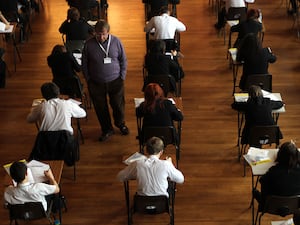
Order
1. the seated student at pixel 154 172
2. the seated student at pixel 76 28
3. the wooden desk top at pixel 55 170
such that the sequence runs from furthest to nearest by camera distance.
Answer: the seated student at pixel 76 28 < the wooden desk top at pixel 55 170 < the seated student at pixel 154 172

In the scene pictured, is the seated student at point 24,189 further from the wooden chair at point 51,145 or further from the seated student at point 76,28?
the seated student at point 76,28

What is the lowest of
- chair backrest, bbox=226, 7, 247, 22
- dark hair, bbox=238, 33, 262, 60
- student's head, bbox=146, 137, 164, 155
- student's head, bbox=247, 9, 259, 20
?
student's head, bbox=146, 137, 164, 155

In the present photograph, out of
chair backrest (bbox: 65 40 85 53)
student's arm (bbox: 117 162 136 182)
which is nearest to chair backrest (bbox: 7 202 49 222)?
student's arm (bbox: 117 162 136 182)

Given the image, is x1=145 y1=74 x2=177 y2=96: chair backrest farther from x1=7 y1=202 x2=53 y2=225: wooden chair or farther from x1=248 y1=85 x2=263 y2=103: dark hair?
x1=7 y1=202 x2=53 y2=225: wooden chair

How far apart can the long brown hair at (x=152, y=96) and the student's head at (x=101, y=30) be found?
0.91 metres

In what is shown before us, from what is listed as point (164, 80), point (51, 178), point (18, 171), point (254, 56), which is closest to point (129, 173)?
point (51, 178)

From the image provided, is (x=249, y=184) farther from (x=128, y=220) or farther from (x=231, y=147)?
(x=128, y=220)

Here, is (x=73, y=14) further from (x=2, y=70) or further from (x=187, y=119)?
(x=187, y=119)

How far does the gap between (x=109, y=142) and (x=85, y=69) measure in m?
1.17

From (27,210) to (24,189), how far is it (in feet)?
0.73

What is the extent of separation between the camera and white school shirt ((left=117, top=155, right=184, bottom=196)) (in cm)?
562

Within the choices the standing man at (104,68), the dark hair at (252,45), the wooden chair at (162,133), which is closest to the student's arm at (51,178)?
the wooden chair at (162,133)

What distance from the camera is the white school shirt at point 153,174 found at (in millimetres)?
5625

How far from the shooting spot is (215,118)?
844 centimetres
